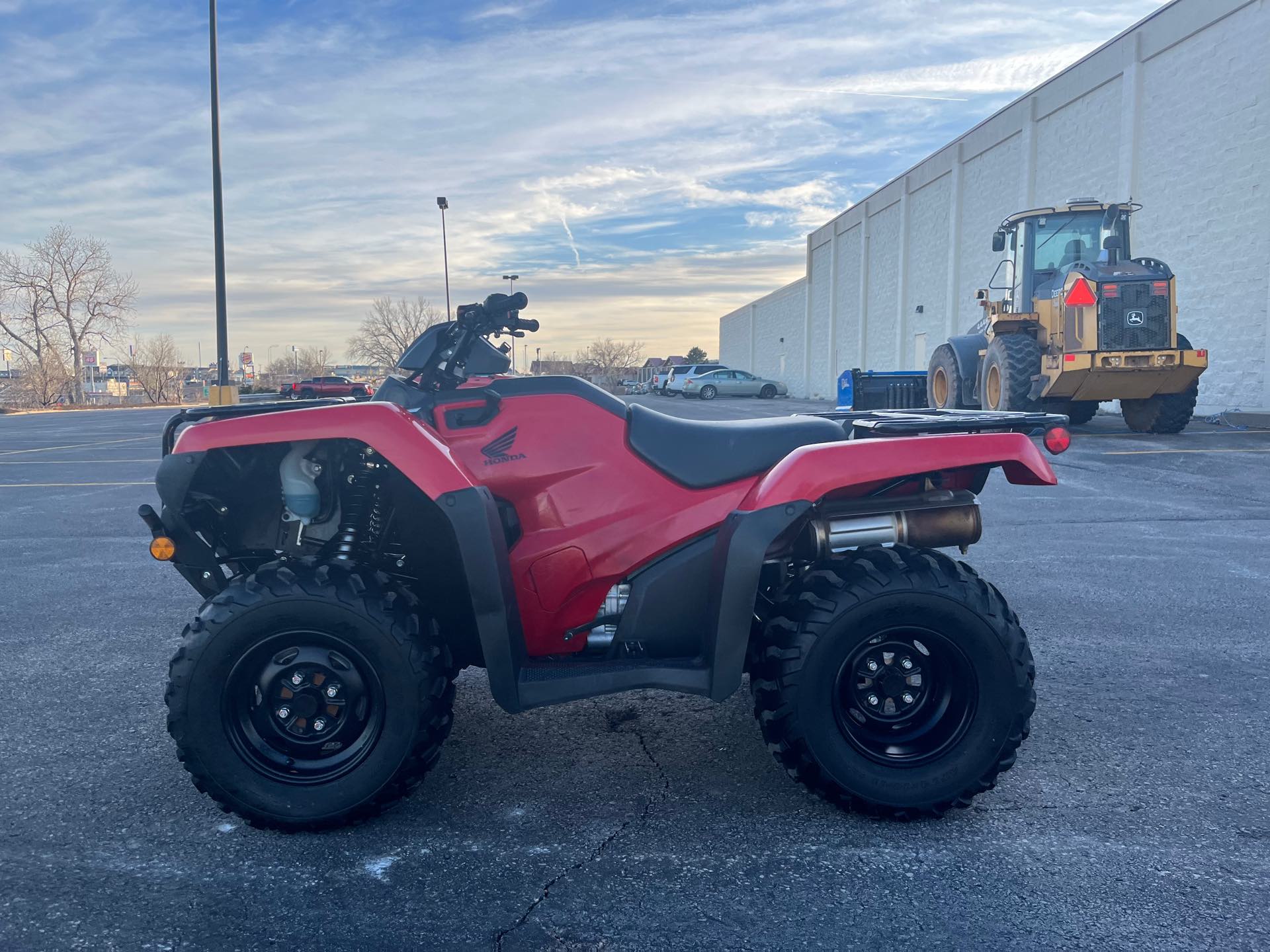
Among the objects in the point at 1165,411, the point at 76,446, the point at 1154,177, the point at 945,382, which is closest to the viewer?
the point at 1165,411

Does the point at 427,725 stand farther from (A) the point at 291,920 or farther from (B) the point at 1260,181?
(B) the point at 1260,181

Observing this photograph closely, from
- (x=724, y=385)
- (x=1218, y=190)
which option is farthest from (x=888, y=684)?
(x=724, y=385)

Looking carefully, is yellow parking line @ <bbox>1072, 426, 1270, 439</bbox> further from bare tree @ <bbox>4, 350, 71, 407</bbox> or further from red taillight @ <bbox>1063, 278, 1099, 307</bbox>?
bare tree @ <bbox>4, 350, 71, 407</bbox>

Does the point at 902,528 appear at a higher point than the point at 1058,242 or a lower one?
lower

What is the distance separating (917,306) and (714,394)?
1326 centimetres

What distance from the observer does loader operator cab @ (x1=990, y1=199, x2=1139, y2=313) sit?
1433 centimetres

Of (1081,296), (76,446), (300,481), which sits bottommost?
(76,446)

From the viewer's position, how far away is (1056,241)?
1462 cm

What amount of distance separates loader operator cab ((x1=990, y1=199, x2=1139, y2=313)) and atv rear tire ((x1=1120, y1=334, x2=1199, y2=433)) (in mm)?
1878

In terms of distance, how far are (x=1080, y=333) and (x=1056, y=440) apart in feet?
38.5

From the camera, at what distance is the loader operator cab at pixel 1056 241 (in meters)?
14.3

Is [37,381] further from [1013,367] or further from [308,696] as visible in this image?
[308,696]

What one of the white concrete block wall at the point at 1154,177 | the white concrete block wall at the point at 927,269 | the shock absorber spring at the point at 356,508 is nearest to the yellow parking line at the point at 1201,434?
the white concrete block wall at the point at 1154,177

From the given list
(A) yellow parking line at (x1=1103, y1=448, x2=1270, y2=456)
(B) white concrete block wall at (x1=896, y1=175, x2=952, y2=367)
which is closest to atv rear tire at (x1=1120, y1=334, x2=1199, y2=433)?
(A) yellow parking line at (x1=1103, y1=448, x2=1270, y2=456)
